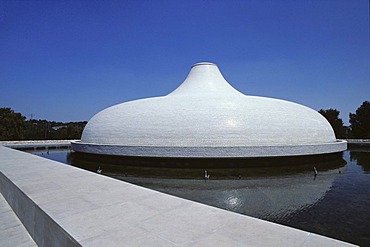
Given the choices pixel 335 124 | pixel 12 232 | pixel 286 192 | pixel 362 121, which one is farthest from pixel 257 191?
pixel 362 121

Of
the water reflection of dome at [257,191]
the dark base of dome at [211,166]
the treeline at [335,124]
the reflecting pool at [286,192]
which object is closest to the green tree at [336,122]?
the treeline at [335,124]

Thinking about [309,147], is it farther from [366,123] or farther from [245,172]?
[366,123]

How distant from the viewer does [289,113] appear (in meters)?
14.3

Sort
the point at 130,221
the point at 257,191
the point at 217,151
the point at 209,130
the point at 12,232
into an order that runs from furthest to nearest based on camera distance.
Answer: the point at 209,130, the point at 217,151, the point at 257,191, the point at 12,232, the point at 130,221

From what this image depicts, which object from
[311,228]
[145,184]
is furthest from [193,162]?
[311,228]

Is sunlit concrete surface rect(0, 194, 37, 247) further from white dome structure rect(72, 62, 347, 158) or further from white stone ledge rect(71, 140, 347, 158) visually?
white dome structure rect(72, 62, 347, 158)

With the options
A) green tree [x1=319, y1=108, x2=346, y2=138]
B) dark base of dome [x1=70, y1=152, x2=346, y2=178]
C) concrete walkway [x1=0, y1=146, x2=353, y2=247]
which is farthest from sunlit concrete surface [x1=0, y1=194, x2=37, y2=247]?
green tree [x1=319, y1=108, x2=346, y2=138]

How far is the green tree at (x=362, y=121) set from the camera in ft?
110

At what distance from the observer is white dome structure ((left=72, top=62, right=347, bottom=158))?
39.9 ft

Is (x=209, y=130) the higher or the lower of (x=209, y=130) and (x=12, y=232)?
the higher

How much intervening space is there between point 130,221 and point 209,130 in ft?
31.8

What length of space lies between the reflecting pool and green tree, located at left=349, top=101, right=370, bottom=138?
87.4 ft

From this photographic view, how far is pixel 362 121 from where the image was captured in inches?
1337

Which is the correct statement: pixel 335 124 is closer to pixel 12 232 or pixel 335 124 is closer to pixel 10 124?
pixel 12 232
